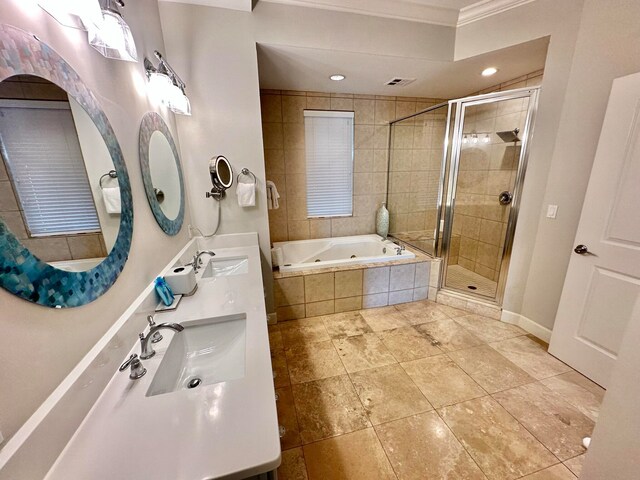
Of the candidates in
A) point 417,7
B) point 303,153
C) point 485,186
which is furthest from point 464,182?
point 303,153

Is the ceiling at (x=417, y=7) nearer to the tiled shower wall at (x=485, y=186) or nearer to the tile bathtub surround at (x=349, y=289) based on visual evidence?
the tiled shower wall at (x=485, y=186)

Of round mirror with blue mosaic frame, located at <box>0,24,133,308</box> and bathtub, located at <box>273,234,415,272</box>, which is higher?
round mirror with blue mosaic frame, located at <box>0,24,133,308</box>

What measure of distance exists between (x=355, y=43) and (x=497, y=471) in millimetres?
2891

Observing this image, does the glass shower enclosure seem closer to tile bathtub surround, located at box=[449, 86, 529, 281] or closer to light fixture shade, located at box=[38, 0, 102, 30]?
tile bathtub surround, located at box=[449, 86, 529, 281]

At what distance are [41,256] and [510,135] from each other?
356cm

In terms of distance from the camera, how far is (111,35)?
87cm

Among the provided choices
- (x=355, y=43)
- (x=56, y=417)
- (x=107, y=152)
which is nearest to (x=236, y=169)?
(x=107, y=152)

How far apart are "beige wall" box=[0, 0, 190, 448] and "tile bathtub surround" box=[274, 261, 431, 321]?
122 centimetres

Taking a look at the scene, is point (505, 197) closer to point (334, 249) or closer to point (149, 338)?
point (334, 249)

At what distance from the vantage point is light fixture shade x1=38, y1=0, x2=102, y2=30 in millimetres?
707

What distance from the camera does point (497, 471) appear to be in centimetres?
121

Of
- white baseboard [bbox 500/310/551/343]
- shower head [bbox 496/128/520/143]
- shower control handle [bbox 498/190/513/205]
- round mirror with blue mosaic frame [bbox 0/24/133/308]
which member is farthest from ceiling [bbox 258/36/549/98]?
white baseboard [bbox 500/310/551/343]

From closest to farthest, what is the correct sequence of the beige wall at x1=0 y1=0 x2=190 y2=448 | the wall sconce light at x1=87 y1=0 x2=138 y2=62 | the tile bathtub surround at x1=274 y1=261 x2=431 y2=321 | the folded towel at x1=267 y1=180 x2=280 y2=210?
the beige wall at x1=0 y1=0 x2=190 y2=448 → the wall sconce light at x1=87 y1=0 x2=138 y2=62 → the folded towel at x1=267 y1=180 x2=280 y2=210 → the tile bathtub surround at x1=274 y1=261 x2=431 y2=321

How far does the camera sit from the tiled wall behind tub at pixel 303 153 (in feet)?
9.51
